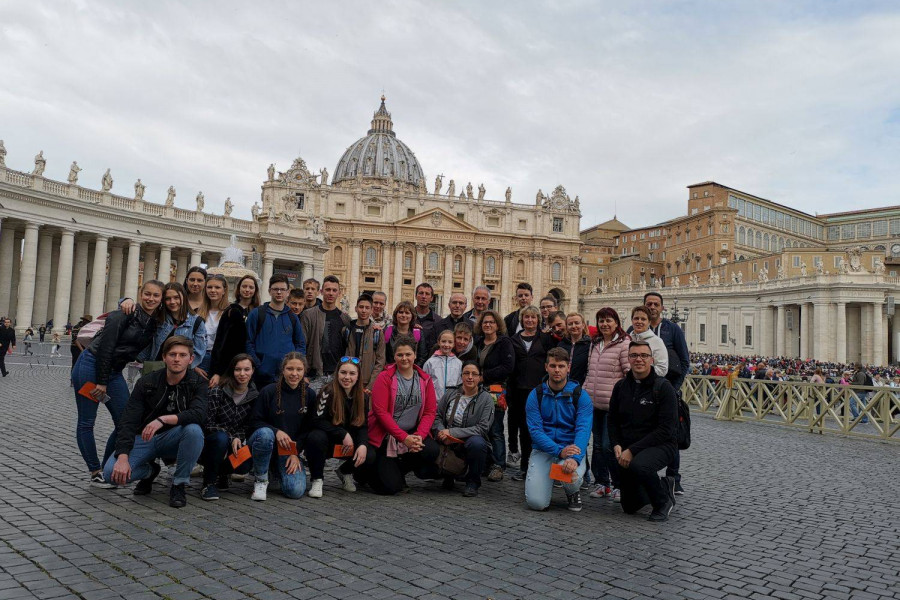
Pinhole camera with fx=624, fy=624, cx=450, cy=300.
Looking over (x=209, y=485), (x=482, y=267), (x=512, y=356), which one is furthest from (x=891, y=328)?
(x=209, y=485)

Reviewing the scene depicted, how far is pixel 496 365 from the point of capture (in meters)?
7.80

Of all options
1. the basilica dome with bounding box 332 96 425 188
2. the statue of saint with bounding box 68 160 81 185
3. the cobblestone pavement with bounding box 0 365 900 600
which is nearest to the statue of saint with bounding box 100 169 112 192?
the statue of saint with bounding box 68 160 81 185

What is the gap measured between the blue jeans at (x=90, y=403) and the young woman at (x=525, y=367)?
4491mm

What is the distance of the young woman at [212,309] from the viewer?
7.23m

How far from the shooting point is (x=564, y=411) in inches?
267

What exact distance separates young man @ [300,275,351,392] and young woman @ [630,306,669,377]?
3598 mm

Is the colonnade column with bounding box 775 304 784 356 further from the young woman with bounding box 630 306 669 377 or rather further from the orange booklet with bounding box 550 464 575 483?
the orange booklet with bounding box 550 464 575 483

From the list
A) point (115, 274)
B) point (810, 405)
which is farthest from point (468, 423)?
point (115, 274)

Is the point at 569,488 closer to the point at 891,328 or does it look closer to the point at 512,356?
the point at 512,356

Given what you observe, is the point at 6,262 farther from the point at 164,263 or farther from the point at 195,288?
the point at 195,288

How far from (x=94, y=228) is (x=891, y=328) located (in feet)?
183

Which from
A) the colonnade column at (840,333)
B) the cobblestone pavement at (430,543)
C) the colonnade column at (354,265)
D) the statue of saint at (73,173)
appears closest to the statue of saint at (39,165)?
the statue of saint at (73,173)

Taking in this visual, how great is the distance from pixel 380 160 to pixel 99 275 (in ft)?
234

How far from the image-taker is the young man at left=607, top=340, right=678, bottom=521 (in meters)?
6.26
